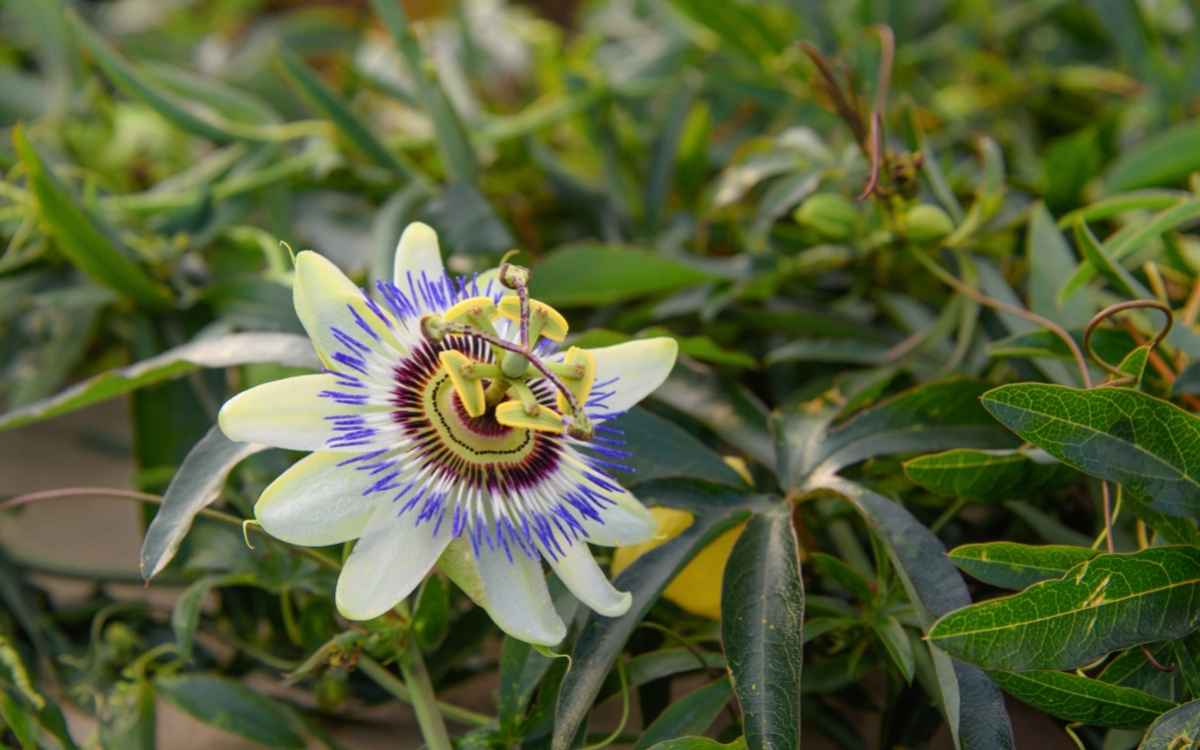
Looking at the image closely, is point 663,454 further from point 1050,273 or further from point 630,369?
point 1050,273

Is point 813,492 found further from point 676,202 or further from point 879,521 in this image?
point 676,202

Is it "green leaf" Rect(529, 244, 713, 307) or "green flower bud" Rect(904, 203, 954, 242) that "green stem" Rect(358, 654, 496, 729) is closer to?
"green leaf" Rect(529, 244, 713, 307)

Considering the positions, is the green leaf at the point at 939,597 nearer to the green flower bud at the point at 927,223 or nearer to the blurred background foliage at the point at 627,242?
the blurred background foliage at the point at 627,242

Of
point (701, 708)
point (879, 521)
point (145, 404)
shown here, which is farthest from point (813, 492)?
point (145, 404)

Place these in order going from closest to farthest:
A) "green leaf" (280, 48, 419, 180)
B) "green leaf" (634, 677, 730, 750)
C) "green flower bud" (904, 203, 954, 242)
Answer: "green leaf" (634, 677, 730, 750)
"green flower bud" (904, 203, 954, 242)
"green leaf" (280, 48, 419, 180)

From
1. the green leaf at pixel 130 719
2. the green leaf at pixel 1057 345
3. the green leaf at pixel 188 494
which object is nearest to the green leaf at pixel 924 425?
the green leaf at pixel 1057 345

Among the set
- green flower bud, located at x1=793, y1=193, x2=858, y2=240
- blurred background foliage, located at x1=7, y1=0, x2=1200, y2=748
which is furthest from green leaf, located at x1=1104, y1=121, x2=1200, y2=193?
green flower bud, located at x1=793, y1=193, x2=858, y2=240
